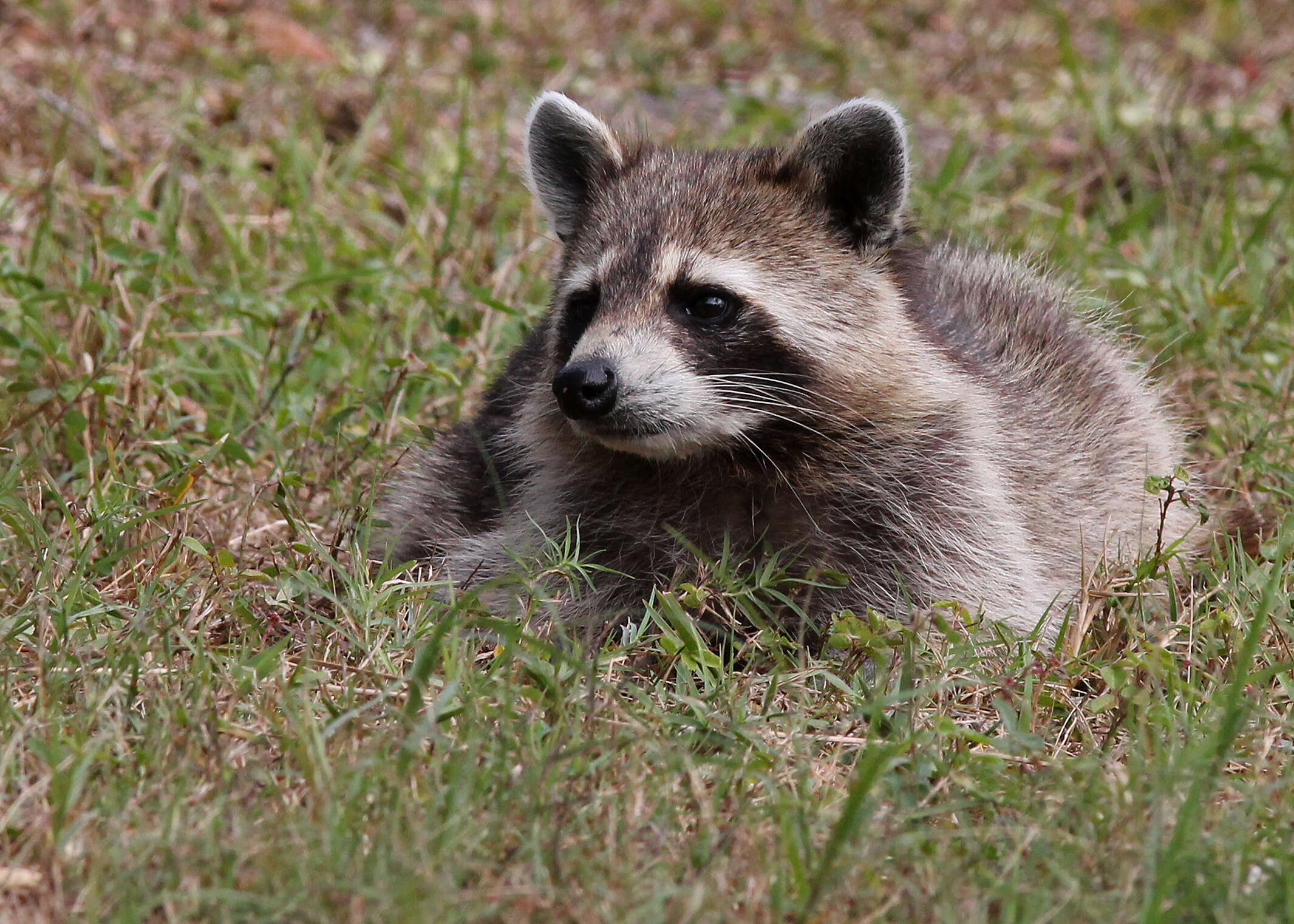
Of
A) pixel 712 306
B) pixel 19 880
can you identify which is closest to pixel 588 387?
pixel 712 306

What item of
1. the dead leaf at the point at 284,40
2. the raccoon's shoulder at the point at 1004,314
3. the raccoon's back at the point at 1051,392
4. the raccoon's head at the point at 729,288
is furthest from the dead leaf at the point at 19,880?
the dead leaf at the point at 284,40

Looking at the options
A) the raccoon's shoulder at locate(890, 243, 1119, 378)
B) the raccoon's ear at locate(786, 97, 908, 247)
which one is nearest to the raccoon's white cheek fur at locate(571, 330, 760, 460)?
the raccoon's ear at locate(786, 97, 908, 247)

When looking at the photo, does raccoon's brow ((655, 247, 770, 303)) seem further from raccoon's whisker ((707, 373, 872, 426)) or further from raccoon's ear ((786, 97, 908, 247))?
raccoon's ear ((786, 97, 908, 247))

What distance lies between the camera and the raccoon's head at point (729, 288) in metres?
3.99

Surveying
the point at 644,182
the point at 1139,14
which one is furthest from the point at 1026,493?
the point at 1139,14

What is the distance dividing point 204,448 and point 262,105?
2.89 metres

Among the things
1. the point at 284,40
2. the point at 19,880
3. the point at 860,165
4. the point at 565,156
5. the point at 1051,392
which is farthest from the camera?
the point at 284,40

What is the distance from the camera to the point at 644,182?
4.47m

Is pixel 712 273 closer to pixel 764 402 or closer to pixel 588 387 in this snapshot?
pixel 764 402

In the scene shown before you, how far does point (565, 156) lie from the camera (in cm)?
474

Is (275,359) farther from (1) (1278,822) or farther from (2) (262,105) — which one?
(1) (1278,822)

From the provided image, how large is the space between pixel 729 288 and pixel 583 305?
1.55 ft

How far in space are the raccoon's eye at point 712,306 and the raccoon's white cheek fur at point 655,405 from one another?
15 cm

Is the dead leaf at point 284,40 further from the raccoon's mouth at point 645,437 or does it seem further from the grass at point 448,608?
the raccoon's mouth at point 645,437
